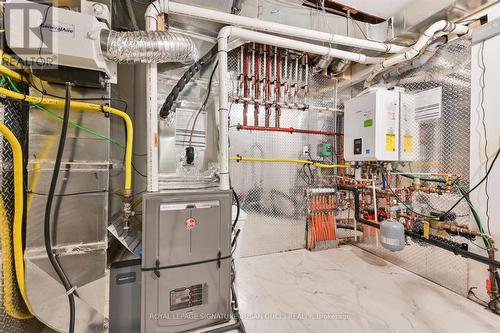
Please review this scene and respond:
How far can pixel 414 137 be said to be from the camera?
8.29ft

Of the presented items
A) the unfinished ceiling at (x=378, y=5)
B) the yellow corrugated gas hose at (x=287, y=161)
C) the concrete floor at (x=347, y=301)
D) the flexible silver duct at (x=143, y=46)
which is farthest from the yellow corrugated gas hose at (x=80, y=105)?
the unfinished ceiling at (x=378, y=5)

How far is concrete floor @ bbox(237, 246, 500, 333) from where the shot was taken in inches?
64.6

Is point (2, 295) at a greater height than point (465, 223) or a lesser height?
lesser

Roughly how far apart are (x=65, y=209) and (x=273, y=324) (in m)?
1.77

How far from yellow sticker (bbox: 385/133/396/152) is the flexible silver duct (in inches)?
91.8

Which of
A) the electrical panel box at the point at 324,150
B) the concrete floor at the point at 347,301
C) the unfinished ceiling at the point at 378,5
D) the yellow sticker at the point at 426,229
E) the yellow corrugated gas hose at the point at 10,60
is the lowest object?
the concrete floor at the point at 347,301

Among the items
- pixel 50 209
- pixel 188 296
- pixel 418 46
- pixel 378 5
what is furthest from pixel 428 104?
pixel 50 209

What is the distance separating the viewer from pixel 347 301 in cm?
191

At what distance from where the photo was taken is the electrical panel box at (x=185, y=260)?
1.49 metres

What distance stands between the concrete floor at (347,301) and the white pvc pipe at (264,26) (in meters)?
2.57

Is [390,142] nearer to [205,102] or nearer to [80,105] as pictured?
[205,102]

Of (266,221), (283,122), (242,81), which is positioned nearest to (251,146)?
(283,122)

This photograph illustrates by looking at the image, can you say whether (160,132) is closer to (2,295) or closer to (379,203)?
(2,295)

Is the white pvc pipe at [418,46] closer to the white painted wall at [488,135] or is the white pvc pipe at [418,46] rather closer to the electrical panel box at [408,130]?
the white painted wall at [488,135]
